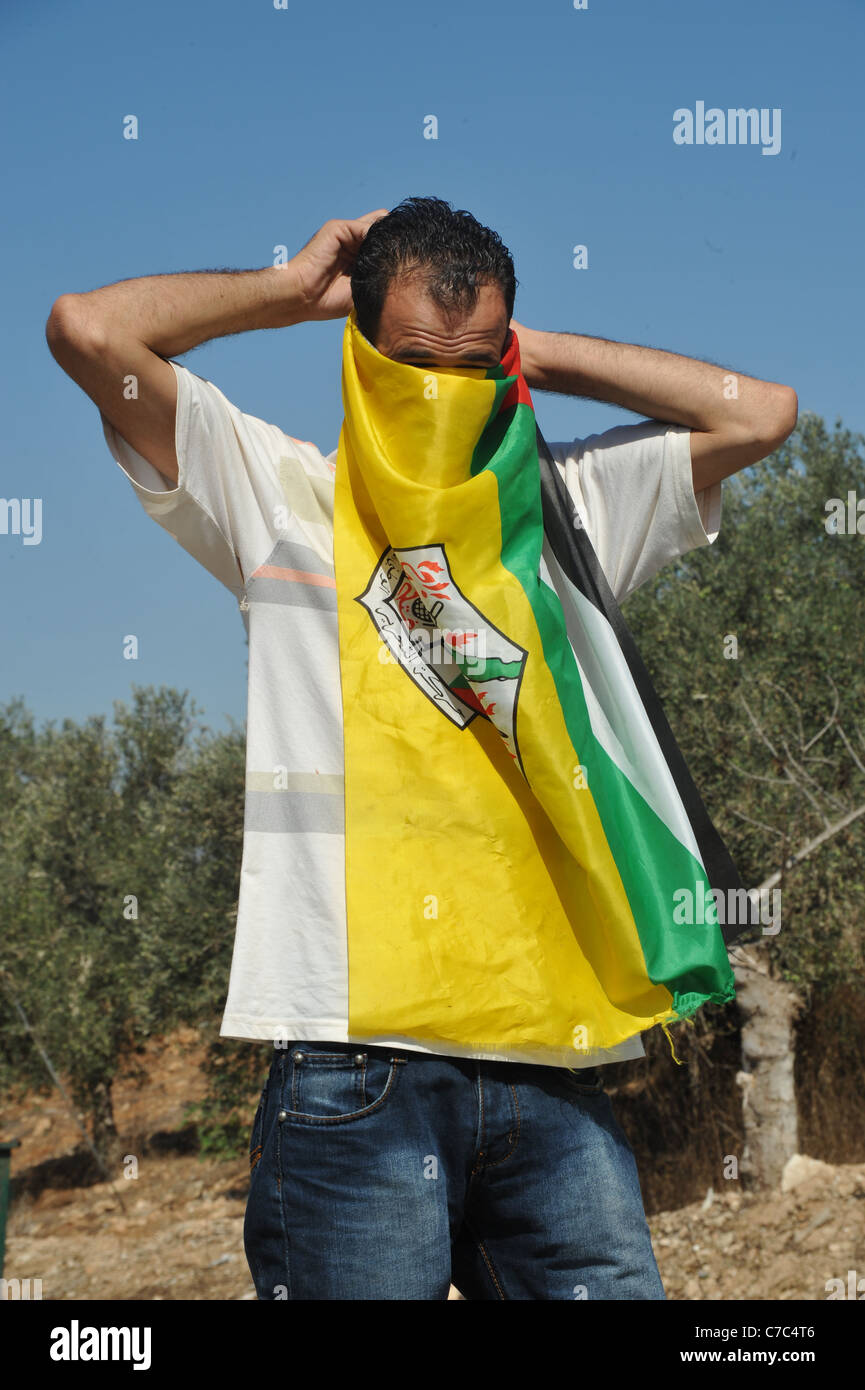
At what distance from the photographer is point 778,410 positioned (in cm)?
237

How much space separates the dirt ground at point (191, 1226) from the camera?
25.8 ft

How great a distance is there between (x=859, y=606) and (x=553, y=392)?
8.27m

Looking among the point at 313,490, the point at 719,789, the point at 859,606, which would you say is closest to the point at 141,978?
the point at 719,789

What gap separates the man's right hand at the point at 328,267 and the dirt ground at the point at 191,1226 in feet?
20.1

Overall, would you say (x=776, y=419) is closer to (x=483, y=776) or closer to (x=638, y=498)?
(x=638, y=498)

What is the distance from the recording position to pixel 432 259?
213 centimetres

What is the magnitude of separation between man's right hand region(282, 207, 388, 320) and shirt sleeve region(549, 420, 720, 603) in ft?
1.91

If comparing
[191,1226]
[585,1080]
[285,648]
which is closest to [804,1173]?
[191,1226]

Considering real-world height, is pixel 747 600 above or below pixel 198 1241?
above

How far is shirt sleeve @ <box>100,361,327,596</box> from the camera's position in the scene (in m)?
2.03

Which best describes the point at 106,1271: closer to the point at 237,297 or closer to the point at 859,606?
the point at 859,606

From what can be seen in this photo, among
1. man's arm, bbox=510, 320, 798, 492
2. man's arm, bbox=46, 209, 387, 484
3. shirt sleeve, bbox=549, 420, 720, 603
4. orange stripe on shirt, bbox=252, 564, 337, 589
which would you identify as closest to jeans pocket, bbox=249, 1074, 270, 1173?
orange stripe on shirt, bbox=252, 564, 337, 589

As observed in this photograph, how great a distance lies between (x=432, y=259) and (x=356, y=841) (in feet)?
3.62

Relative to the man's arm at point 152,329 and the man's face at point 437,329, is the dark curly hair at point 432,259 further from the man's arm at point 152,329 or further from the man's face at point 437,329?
the man's arm at point 152,329
